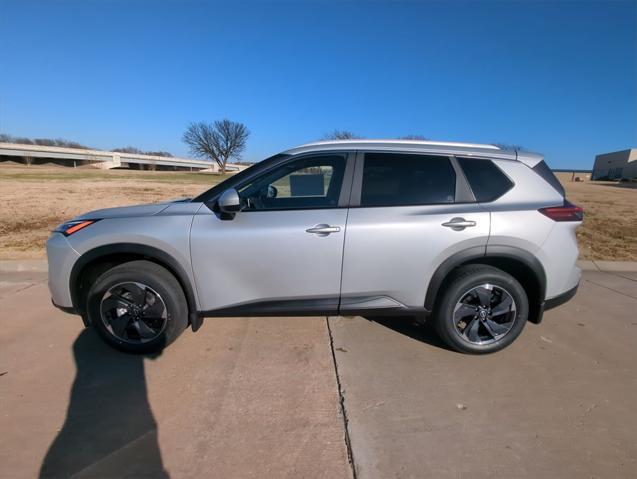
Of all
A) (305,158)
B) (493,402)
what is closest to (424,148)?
(305,158)

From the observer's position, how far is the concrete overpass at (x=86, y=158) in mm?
71938

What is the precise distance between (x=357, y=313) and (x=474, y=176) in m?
1.49

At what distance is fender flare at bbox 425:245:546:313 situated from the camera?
279cm

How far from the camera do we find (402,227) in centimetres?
273

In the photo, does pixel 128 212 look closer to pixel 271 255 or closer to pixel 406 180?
pixel 271 255

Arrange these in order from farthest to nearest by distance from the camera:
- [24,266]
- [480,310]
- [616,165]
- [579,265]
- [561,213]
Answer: [616,165] < [579,265] < [24,266] < [480,310] < [561,213]

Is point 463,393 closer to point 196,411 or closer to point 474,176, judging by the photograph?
point 474,176

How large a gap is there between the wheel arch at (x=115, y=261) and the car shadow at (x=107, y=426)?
0.53 m

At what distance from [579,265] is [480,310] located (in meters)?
3.94

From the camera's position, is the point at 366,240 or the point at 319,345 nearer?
the point at 366,240

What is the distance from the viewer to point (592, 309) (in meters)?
4.02

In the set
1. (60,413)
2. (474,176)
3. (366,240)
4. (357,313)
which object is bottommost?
(60,413)

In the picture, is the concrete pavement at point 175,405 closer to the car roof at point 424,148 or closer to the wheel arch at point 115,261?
the wheel arch at point 115,261

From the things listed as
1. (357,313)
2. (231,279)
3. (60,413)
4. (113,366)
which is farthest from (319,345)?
(60,413)
